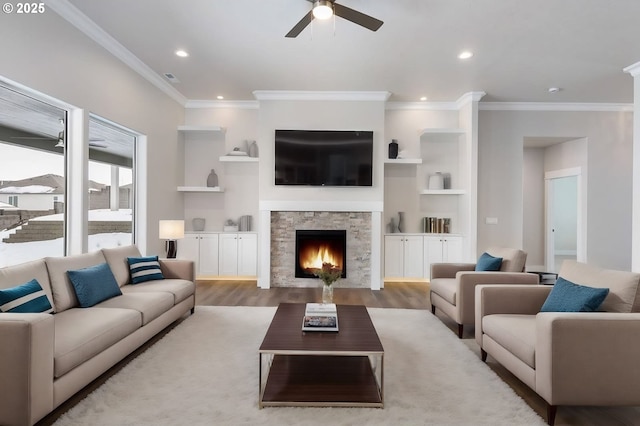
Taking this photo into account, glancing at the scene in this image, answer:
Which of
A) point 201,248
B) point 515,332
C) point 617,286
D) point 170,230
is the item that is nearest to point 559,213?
point 617,286

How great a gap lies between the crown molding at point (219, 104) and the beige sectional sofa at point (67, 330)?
3118mm

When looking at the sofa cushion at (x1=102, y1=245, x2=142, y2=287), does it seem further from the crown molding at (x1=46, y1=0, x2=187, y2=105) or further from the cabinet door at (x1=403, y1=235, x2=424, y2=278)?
the cabinet door at (x1=403, y1=235, x2=424, y2=278)

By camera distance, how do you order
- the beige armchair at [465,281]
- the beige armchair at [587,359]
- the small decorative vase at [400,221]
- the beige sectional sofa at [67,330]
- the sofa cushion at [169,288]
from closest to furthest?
the beige sectional sofa at [67,330] → the beige armchair at [587,359] → the beige armchair at [465,281] → the sofa cushion at [169,288] → the small decorative vase at [400,221]

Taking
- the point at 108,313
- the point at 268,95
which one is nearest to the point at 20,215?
the point at 108,313

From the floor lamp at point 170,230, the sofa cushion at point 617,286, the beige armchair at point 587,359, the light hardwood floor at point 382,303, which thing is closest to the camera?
the beige armchair at point 587,359

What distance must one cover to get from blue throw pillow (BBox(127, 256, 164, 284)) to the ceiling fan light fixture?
3.08 meters

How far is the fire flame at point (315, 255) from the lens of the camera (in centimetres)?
571

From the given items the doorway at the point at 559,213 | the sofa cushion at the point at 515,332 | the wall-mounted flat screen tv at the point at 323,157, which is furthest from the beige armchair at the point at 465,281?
the doorway at the point at 559,213

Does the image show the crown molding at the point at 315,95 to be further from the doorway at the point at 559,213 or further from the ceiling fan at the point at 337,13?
the doorway at the point at 559,213

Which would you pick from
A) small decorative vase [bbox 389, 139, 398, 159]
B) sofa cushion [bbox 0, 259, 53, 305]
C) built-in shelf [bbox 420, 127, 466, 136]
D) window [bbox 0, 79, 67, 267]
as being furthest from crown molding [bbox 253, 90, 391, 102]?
sofa cushion [bbox 0, 259, 53, 305]

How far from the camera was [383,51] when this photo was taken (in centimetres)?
411

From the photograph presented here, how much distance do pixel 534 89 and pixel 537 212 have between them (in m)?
3.07

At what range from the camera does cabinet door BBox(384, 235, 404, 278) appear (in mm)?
5930

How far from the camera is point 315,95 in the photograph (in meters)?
5.59
